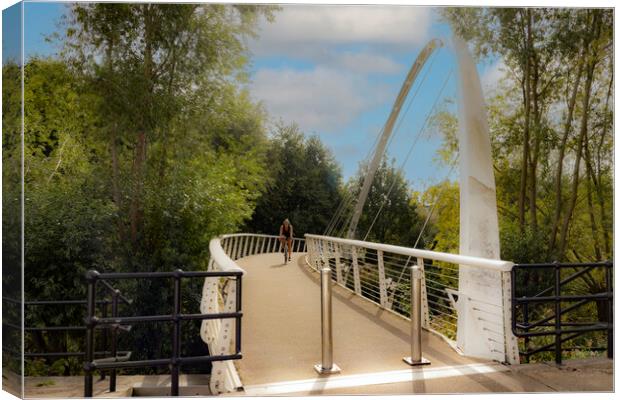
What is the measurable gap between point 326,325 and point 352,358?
58 centimetres

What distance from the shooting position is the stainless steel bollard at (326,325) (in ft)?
12.8

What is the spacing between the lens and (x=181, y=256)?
23.3 feet

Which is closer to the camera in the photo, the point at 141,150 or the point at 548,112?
the point at 548,112

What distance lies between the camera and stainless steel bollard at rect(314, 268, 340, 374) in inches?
153

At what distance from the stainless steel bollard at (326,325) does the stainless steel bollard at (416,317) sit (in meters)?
0.56

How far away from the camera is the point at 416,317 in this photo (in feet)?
13.5

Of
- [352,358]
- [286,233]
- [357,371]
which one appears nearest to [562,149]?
[286,233]

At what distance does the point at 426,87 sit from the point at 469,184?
3.95 metres

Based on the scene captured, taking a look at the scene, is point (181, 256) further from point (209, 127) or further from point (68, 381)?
point (68, 381)

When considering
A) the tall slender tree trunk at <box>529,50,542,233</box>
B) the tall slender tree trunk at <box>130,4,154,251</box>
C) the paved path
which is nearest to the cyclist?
the tall slender tree trunk at <box>130,4,154,251</box>

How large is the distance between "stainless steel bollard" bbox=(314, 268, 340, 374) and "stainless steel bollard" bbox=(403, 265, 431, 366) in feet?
1.84

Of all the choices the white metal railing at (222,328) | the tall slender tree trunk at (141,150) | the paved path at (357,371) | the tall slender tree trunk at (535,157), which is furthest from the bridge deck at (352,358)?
the tall slender tree trunk at (535,157)

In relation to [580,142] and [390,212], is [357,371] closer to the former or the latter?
[580,142]

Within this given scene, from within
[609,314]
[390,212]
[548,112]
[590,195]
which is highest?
[548,112]
